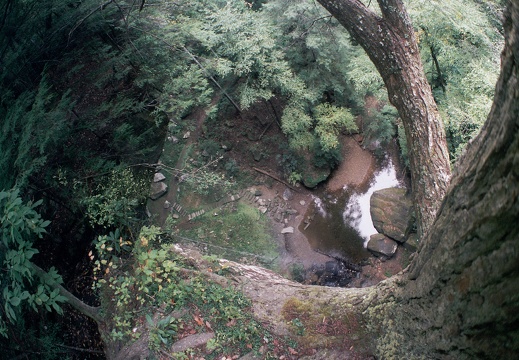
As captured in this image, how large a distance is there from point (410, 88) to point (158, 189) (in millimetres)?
6606

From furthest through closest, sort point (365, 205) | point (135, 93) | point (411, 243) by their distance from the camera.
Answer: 1. point (365, 205)
2. point (411, 243)
3. point (135, 93)

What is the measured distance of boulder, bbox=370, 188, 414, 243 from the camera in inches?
323

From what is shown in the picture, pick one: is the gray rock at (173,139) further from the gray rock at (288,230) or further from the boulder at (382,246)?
the boulder at (382,246)

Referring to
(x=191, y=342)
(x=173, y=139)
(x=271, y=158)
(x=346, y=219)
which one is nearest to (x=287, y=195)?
(x=271, y=158)

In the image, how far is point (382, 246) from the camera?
8.10 m

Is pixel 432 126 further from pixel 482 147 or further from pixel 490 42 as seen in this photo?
pixel 490 42

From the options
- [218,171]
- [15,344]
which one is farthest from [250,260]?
[15,344]

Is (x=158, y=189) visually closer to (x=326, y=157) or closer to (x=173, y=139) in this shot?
(x=173, y=139)

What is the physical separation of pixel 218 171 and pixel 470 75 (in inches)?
233

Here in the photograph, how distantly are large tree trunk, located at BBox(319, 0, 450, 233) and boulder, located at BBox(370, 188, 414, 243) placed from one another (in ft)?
17.9

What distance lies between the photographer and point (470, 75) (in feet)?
22.1

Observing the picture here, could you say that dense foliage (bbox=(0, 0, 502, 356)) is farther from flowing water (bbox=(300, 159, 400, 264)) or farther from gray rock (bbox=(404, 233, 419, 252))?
gray rock (bbox=(404, 233, 419, 252))

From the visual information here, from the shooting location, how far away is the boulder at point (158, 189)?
27.5 ft

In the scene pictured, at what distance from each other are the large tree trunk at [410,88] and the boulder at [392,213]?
545 cm
